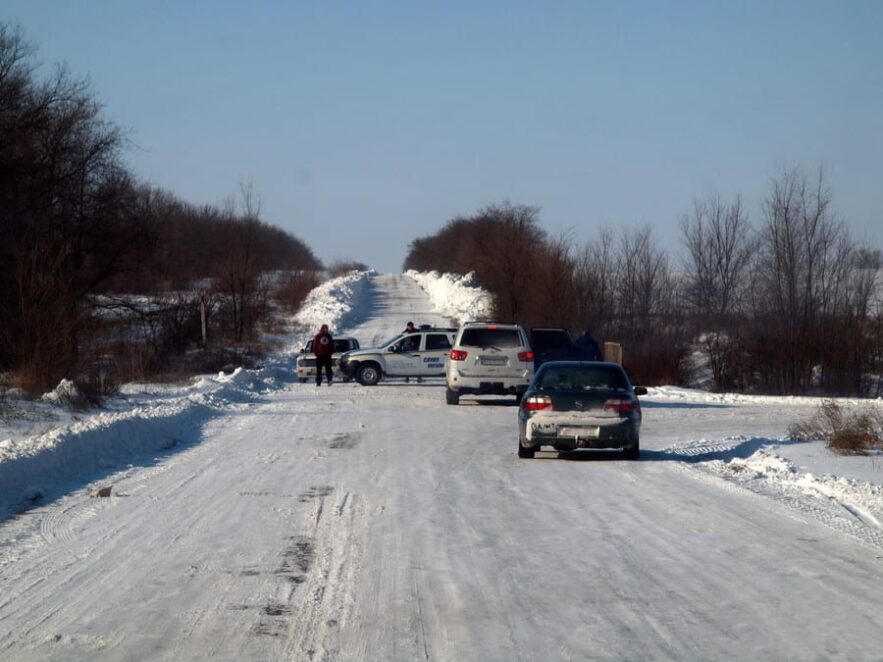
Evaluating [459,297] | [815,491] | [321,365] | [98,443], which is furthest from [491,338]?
[459,297]

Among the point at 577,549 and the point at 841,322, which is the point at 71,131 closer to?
the point at 841,322

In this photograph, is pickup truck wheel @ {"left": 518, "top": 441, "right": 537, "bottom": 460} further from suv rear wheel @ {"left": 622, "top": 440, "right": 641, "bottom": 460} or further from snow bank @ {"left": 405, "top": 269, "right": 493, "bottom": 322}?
snow bank @ {"left": 405, "top": 269, "right": 493, "bottom": 322}

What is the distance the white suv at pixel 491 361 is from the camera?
25.8m

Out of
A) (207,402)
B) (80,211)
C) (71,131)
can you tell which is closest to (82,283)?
(80,211)

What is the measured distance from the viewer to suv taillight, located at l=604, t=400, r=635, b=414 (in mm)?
15812

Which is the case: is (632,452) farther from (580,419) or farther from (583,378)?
(583,378)

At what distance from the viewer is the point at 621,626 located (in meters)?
6.88

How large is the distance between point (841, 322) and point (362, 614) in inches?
1540

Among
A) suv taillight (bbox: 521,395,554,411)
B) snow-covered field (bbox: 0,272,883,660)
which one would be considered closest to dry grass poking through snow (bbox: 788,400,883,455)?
snow-covered field (bbox: 0,272,883,660)

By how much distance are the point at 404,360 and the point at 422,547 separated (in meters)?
25.1

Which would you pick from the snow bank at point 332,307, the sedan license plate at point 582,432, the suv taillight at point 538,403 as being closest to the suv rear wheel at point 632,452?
the sedan license plate at point 582,432

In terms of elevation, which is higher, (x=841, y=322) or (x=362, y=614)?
(x=841, y=322)

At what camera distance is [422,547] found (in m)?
9.45

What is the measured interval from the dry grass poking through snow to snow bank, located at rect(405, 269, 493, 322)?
36.2 meters
